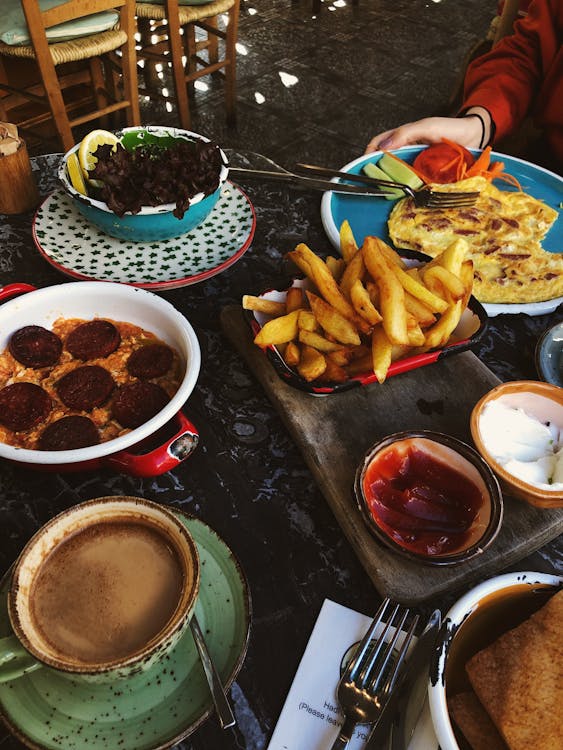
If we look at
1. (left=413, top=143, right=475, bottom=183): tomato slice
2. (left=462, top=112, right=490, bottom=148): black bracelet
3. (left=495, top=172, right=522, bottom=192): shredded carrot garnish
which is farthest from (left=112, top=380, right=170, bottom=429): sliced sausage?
(left=462, top=112, right=490, bottom=148): black bracelet

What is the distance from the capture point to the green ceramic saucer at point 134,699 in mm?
890

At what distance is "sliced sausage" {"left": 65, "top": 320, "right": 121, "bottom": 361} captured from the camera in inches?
56.1

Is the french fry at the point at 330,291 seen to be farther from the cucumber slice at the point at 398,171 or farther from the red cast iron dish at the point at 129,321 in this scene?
the cucumber slice at the point at 398,171

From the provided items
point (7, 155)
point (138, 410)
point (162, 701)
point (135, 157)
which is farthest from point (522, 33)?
point (162, 701)

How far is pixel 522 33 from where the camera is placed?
2.70m

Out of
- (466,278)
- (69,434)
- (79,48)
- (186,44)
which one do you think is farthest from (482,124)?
(186,44)

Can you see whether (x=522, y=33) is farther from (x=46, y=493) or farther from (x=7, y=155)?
(x=46, y=493)

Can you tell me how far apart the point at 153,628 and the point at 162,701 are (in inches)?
5.3

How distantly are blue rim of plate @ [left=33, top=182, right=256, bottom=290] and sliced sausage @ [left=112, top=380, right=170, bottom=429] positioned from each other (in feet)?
1.43

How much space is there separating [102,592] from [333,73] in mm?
6162

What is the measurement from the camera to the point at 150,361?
1.40m

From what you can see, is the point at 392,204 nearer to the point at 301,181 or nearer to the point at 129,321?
the point at 301,181

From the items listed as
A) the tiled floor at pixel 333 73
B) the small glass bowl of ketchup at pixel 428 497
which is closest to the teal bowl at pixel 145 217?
the small glass bowl of ketchup at pixel 428 497

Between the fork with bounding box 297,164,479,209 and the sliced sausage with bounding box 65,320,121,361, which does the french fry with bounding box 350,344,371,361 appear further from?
the fork with bounding box 297,164,479,209
